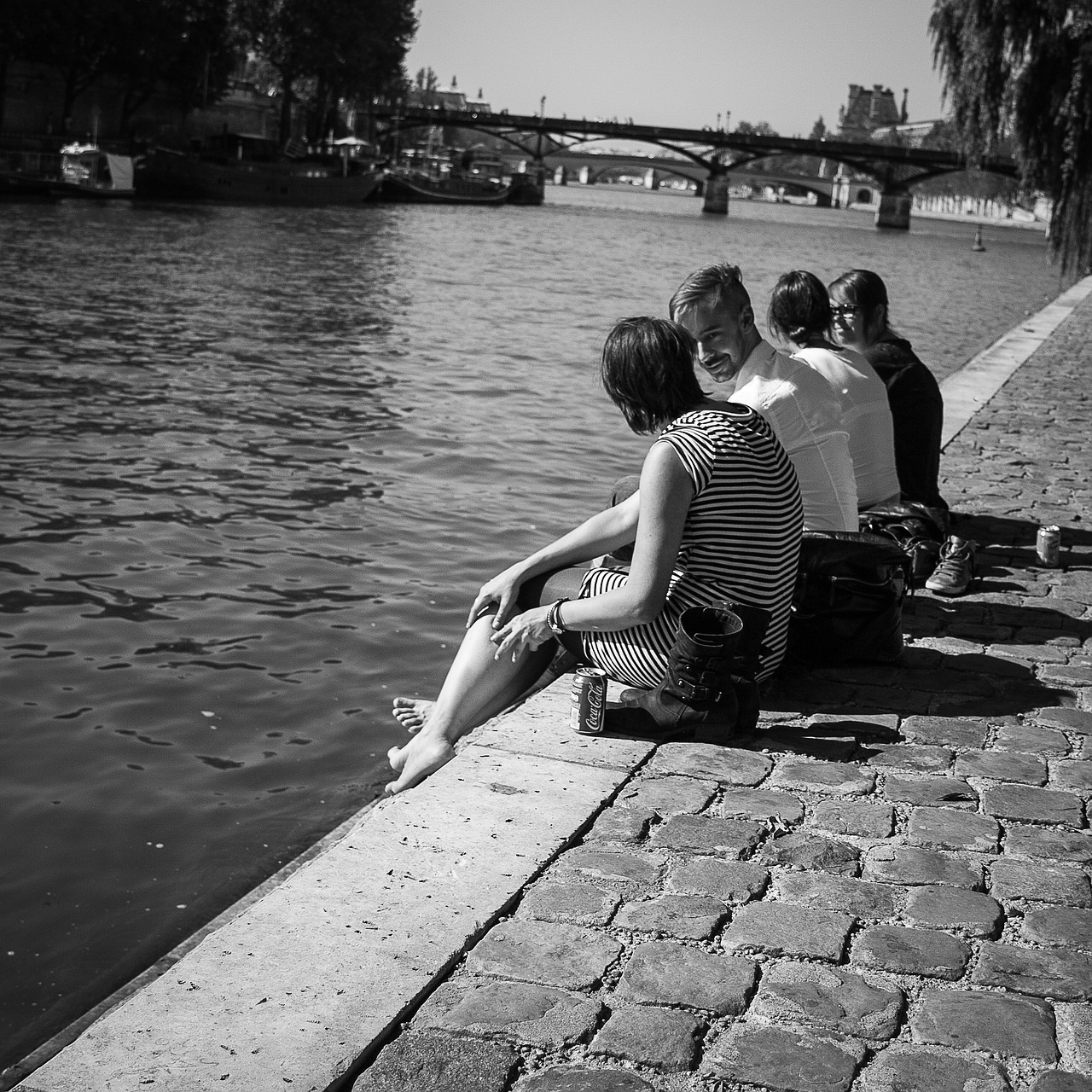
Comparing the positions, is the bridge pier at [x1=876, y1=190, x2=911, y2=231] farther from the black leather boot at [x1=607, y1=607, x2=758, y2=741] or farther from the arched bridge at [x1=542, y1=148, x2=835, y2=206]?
the black leather boot at [x1=607, y1=607, x2=758, y2=741]

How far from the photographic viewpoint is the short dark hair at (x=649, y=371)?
3717 mm

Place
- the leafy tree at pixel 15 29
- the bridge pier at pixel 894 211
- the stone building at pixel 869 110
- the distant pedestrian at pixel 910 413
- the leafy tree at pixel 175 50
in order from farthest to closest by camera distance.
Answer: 1. the stone building at pixel 869 110
2. the bridge pier at pixel 894 211
3. the leafy tree at pixel 175 50
4. the leafy tree at pixel 15 29
5. the distant pedestrian at pixel 910 413

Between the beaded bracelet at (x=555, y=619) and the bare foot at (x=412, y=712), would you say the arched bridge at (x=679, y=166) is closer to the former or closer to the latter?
the bare foot at (x=412, y=712)

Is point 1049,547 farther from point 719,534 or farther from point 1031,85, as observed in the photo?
point 1031,85

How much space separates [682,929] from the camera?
9.39 ft

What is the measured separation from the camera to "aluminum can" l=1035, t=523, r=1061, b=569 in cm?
611

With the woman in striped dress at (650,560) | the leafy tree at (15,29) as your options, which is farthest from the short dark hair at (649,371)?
the leafy tree at (15,29)

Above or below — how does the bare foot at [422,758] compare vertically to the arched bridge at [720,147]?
below

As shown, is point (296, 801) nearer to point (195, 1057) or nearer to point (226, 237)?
point (195, 1057)

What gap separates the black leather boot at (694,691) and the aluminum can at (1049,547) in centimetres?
278

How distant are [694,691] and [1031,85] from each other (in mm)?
13733

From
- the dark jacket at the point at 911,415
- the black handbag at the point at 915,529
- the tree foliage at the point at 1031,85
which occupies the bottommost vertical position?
the black handbag at the point at 915,529

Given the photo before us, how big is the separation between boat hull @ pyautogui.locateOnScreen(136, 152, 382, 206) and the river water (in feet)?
82.4

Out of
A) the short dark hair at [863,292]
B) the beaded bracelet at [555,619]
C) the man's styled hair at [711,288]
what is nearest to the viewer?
the beaded bracelet at [555,619]
